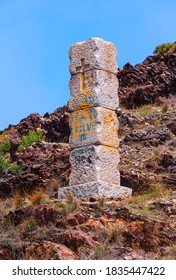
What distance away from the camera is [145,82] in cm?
2772

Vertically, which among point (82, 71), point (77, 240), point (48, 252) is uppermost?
point (82, 71)

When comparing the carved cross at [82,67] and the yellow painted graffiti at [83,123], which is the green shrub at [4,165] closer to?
the yellow painted graffiti at [83,123]

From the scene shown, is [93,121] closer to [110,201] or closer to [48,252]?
[110,201]

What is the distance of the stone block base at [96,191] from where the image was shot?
54.8 ft

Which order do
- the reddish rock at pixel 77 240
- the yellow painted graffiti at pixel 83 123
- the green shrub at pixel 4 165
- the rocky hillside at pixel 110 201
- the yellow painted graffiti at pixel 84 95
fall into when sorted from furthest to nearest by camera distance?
the green shrub at pixel 4 165
the yellow painted graffiti at pixel 84 95
the yellow painted graffiti at pixel 83 123
the rocky hillside at pixel 110 201
the reddish rock at pixel 77 240

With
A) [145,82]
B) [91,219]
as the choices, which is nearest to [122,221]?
[91,219]

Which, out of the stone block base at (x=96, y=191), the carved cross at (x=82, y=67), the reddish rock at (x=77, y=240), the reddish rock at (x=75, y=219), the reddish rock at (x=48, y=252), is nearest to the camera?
the reddish rock at (x=48, y=252)

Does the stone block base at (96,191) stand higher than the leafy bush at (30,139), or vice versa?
the leafy bush at (30,139)

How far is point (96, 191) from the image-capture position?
1667 cm

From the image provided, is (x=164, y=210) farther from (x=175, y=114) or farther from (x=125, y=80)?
(x=125, y=80)

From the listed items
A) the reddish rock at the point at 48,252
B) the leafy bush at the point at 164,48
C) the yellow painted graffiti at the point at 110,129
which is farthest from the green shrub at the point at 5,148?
A: the reddish rock at the point at 48,252

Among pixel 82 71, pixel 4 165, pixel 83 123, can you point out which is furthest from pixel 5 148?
pixel 83 123

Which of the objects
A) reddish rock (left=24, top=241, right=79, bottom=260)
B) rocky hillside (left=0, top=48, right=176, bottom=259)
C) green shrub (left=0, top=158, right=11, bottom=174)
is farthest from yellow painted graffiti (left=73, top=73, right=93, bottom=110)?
green shrub (left=0, top=158, right=11, bottom=174)

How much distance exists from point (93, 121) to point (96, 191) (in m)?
1.66
